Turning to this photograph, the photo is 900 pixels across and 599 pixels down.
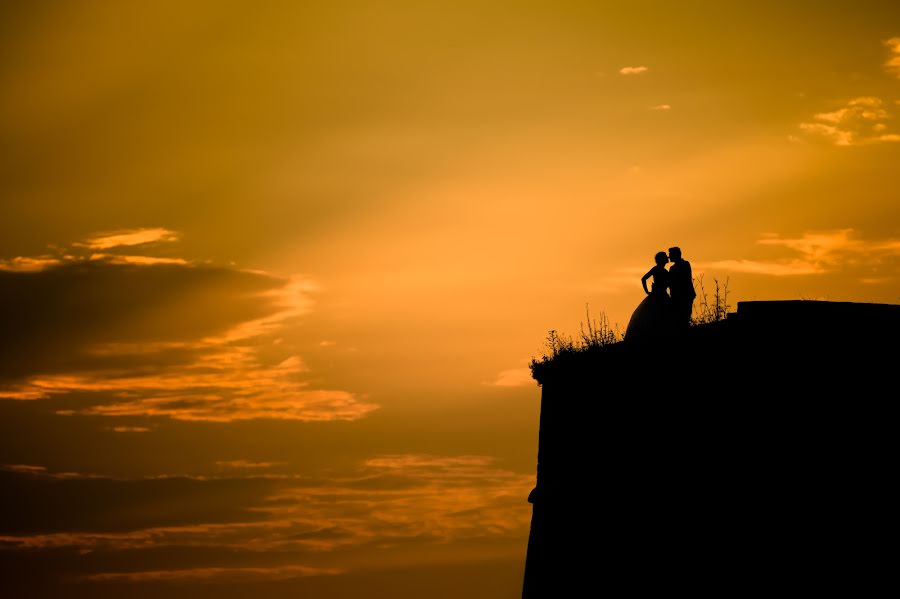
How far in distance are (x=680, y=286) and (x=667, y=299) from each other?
43 centimetres

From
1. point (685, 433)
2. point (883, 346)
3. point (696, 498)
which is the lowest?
point (696, 498)

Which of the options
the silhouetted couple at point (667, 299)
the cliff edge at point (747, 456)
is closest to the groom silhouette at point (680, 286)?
the silhouetted couple at point (667, 299)

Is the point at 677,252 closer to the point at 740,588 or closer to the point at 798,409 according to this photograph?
the point at 798,409

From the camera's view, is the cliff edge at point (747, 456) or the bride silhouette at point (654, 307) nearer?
the cliff edge at point (747, 456)

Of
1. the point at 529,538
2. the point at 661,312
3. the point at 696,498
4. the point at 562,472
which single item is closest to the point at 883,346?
the point at 696,498

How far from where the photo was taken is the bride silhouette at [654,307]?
1986cm

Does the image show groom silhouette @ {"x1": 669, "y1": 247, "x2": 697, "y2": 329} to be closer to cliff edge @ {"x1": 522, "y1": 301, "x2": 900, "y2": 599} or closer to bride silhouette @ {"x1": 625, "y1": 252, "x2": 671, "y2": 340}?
bride silhouette @ {"x1": 625, "y1": 252, "x2": 671, "y2": 340}

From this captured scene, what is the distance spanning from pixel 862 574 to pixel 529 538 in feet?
31.2

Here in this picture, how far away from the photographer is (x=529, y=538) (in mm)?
23141

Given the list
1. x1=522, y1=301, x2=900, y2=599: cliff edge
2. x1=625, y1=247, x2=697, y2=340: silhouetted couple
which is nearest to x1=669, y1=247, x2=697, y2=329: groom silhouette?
x1=625, y1=247, x2=697, y2=340: silhouetted couple

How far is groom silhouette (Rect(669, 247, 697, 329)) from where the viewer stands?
19812mm

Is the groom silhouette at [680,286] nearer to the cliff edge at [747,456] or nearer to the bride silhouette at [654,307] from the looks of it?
the bride silhouette at [654,307]

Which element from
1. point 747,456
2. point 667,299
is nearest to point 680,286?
point 667,299

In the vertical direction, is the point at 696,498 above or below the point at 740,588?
Answer: above
